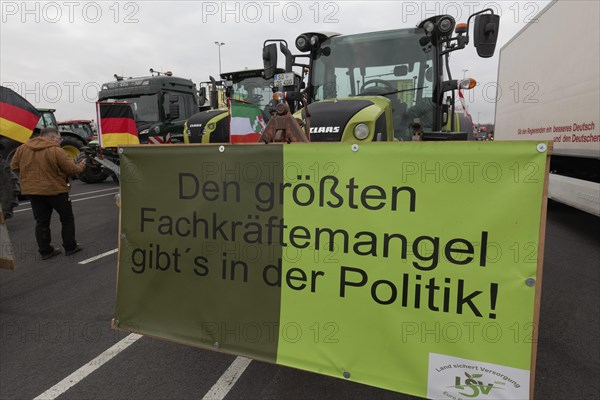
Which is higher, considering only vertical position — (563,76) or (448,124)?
(563,76)

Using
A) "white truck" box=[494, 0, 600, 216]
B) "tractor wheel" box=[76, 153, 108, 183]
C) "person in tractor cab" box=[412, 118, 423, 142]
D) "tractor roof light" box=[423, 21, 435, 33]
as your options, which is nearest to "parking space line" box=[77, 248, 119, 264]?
"person in tractor cab" box=[412, 118, 423, 142]

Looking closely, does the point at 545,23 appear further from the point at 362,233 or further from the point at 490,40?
→ the point at 362,233

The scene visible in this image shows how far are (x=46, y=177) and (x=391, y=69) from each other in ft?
15.7

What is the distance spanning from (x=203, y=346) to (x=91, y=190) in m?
12.5

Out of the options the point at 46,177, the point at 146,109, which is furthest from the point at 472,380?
the point at 146,109

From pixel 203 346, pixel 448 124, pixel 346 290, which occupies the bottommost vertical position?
pixel 203 346

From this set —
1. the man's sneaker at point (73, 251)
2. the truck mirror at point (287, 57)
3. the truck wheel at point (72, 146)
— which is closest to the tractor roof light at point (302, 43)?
the truck mirror at point (287, 57)

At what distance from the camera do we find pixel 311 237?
1.86 meters

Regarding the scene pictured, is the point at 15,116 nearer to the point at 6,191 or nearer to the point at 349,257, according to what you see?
the point at 6,191

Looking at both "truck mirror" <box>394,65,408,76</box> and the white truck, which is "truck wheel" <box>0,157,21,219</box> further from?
the white truck

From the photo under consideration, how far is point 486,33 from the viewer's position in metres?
3.66

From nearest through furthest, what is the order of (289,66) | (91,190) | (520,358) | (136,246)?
(520,358) < (136,246) < (289,66) < (91,190)

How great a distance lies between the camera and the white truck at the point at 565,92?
193 inches

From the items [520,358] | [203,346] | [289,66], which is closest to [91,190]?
[289,66]
